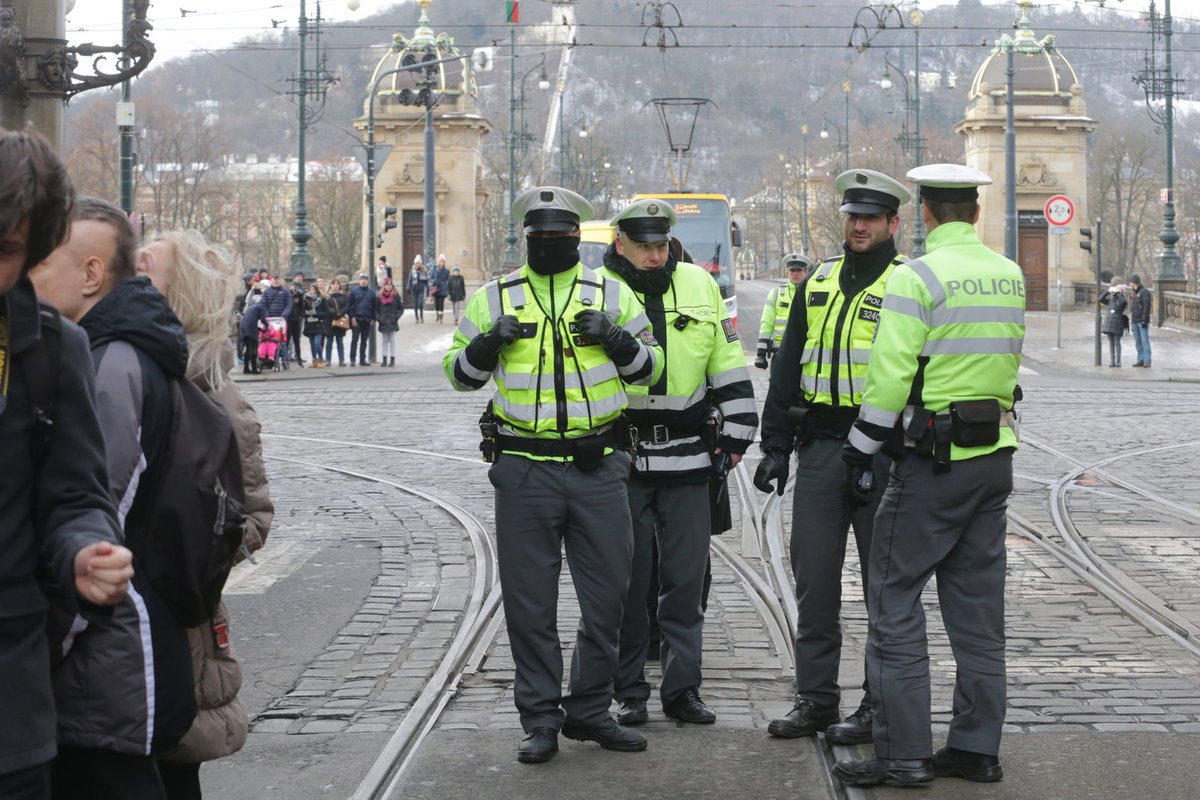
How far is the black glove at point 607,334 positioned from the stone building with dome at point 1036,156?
51805 mm

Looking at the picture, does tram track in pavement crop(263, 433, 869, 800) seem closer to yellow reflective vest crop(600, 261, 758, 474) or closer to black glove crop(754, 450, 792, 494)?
black glove crop(754, 450, 792, 494)

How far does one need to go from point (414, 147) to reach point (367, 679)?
177 feet

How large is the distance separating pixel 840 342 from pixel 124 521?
3337mm

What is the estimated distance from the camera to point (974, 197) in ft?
19.4

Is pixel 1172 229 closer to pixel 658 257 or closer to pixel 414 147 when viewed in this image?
pixel 414 147

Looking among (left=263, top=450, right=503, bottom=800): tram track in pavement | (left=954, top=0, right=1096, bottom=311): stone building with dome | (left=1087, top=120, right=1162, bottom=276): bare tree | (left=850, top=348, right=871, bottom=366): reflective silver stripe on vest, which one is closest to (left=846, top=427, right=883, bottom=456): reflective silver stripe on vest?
(left=850, top=348, right=871, bottom=366): reflective silver stripe on vest

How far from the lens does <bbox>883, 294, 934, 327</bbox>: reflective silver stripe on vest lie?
18.6ft

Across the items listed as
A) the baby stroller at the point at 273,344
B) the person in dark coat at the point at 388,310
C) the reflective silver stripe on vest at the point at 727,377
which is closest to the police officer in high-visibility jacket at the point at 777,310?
the reflective silver stripe on vest at the point at 727,377

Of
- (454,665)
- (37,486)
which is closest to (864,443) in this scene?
(454,665)

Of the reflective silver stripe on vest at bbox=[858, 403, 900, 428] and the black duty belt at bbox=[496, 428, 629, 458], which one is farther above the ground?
the reflective silver stripe on vest at bbox=[858, 403, 900, 428]

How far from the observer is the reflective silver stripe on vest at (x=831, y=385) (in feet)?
20.7

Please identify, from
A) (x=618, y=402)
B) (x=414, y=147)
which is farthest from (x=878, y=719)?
(x=414, y=147)

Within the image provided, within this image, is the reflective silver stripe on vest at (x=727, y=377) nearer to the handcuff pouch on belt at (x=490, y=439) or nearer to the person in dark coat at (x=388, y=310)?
the handcuff pouch on belt at (x=490, y=439)

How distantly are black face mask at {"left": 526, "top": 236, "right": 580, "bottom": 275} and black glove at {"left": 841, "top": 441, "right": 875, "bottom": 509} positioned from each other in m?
1.16
